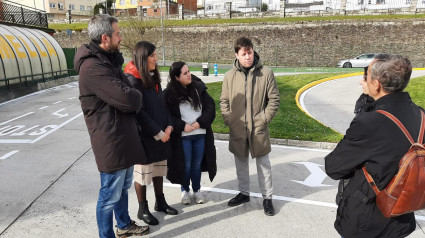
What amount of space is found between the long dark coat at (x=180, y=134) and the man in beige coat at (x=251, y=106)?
241 mm

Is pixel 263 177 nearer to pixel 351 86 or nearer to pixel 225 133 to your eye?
pixel 225 133

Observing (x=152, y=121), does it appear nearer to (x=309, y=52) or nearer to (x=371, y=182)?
(x=371, y=182)

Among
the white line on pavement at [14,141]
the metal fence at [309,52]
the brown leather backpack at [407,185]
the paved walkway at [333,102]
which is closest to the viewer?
the brown leather backpack at [407,185]

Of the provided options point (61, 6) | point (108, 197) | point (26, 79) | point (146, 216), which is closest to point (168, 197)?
point (146, 216)

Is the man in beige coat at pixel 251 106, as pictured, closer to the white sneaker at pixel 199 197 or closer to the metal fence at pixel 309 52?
the white sneaker at pixel 199 197

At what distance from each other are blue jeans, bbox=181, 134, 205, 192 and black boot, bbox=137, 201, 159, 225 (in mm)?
601

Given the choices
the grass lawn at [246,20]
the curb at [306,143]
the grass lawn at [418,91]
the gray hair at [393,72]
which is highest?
the grass lawn at [246,20]

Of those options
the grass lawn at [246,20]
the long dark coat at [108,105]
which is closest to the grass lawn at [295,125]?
the long dark coat at [108,105]

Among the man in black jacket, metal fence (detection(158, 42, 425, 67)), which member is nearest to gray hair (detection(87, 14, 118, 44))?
the man in black jacket

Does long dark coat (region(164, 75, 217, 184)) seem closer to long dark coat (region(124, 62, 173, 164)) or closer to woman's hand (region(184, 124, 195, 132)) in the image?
woman's hand (region(184, 124, 195, 132))

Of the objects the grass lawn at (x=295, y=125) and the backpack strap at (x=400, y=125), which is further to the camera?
the grass lawn at (x=295, y=125)

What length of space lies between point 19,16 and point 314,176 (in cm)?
1886

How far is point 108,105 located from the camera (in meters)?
2.58

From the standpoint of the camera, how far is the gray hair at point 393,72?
1.85 meters
